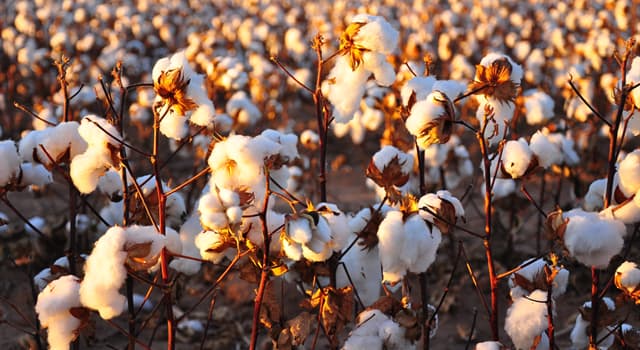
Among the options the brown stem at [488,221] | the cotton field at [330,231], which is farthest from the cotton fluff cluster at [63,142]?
the brown stem at [488,221]

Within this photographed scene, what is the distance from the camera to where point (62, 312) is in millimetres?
1585

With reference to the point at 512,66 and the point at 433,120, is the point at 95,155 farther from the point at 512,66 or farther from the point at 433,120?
the point at 512,66

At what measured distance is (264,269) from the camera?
172 centimetres

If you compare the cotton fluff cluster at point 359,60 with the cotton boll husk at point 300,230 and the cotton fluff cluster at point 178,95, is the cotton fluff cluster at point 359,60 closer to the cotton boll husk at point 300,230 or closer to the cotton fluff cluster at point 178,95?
the cotton fluff cluster at point 178,95

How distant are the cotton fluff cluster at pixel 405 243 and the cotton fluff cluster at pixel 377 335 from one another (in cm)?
14

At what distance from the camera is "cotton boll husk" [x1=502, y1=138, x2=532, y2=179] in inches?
74.5

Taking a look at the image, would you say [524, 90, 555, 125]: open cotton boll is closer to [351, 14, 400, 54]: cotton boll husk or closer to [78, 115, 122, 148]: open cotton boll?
[351, 14, 400, 54]: cotton boll husk

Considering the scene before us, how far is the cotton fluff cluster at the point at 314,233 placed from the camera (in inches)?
63.4

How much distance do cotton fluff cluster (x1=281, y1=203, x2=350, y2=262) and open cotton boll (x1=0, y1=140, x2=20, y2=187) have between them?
0.74 meters

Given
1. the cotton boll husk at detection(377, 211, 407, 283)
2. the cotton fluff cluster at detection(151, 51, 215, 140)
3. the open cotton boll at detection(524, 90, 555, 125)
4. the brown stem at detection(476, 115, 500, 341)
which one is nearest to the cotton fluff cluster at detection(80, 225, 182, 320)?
the cotton fluff cluster at detection(151, 51, 215, 140)

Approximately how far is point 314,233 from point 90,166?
0.50 metres

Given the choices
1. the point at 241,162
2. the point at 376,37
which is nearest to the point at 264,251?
the point at 241,162

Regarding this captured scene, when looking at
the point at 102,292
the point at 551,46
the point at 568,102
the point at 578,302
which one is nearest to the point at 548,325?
the point at 102,292

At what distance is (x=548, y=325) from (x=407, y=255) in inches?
17.7
